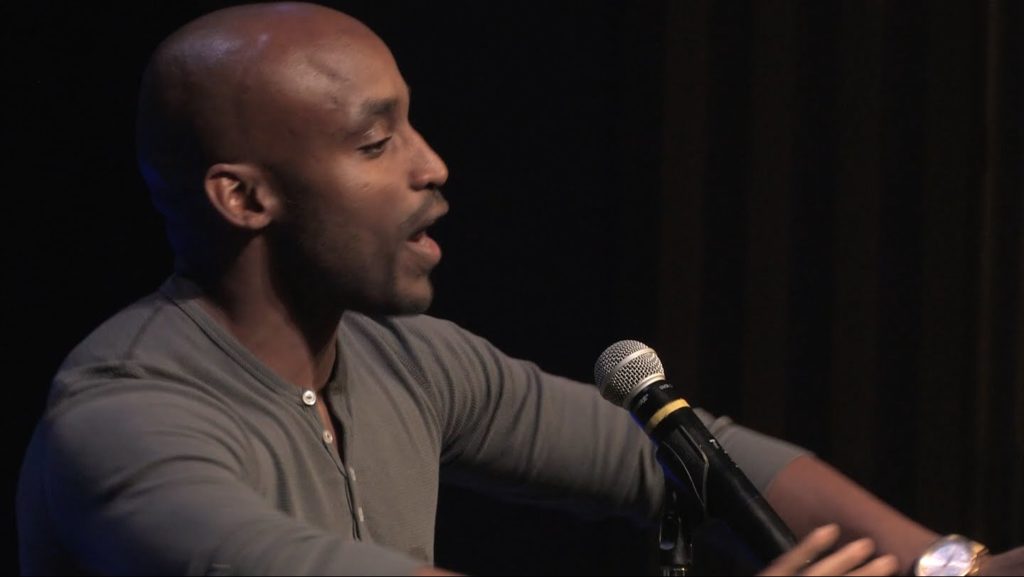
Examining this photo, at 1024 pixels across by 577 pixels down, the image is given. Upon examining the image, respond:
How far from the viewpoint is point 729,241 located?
282 centimetres

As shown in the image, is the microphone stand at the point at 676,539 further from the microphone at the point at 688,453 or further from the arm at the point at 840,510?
the arm at the point at 840,510

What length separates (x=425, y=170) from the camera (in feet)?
5.57

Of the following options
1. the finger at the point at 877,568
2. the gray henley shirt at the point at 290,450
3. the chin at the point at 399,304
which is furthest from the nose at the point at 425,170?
the finger at the point at 877,568

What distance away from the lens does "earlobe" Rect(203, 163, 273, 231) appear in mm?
1653

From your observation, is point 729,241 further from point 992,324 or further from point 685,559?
point 685,559

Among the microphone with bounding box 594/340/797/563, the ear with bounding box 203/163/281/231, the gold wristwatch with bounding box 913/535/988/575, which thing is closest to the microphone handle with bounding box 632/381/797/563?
the microphone with bounding box 594/340/797/563

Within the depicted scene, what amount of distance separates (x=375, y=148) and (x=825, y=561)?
2.43 ft

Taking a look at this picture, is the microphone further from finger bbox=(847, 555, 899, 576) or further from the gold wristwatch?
the gold wristwatch

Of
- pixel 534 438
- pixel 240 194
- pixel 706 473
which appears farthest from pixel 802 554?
pixel 240 194

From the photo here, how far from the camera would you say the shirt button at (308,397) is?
1.65 meters

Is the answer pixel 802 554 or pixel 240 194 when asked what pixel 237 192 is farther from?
pixel 802 554

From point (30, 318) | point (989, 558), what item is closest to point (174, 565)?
point (989, 558)

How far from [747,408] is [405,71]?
96 centimetres

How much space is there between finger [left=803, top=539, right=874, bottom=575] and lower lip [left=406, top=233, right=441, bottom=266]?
0.64m
